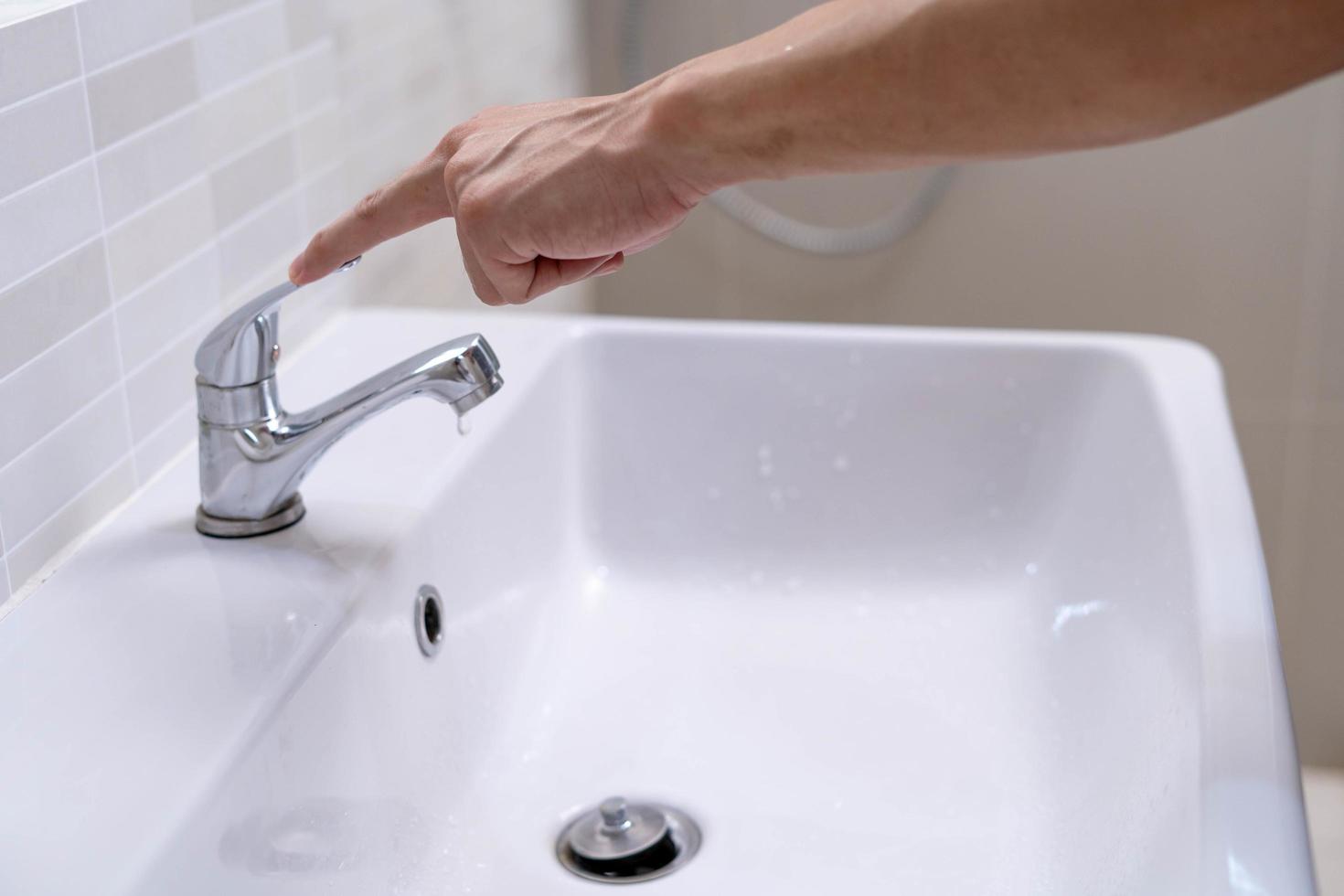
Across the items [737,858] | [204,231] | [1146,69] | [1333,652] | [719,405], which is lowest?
[1333,652]

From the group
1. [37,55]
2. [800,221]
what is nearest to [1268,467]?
[800,221]

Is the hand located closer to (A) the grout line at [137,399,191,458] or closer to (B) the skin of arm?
(B) the skin of arm

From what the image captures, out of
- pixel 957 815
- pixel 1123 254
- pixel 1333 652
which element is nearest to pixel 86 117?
pixel 957 815

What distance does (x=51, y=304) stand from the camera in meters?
0.57

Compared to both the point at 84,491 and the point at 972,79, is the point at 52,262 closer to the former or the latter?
the point at 84,491

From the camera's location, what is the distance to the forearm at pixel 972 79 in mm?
387

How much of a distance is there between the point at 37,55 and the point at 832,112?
1.01ft

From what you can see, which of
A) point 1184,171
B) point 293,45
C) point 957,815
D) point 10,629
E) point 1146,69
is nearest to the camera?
point 1146,69

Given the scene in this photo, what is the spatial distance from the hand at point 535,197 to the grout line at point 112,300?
0.31 feet

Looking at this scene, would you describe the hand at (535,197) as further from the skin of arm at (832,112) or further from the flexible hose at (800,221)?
the flexible hose at (800,221)

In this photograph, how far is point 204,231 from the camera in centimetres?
70

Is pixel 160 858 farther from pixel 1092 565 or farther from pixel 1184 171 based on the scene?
pixel 1184 171

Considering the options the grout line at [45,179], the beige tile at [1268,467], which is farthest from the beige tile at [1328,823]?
the grout line at [45,179]

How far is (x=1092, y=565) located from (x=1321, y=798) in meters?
0.90
